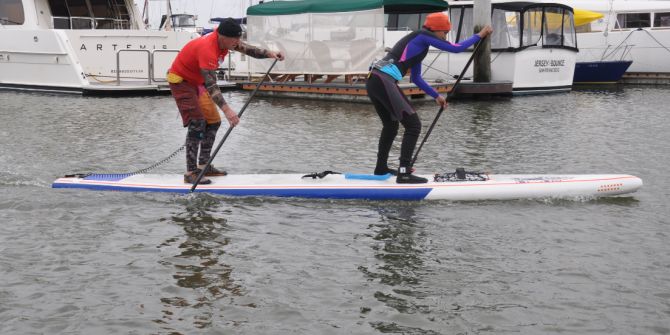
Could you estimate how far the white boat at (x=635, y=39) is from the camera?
28.8 metres

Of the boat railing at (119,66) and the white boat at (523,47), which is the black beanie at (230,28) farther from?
the white boat at (523,47)

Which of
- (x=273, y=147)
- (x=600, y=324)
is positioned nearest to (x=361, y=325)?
(x=600, y=324)

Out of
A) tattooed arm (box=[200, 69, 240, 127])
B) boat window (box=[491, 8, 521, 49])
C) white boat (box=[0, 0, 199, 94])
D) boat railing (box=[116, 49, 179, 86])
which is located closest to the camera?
tattooed arm (box=[200, 69, 240, 127])

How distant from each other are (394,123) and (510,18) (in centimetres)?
1522

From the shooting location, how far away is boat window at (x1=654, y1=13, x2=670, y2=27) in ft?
95.7

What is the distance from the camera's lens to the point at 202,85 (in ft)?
27.3

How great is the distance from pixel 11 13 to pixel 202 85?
638 inches

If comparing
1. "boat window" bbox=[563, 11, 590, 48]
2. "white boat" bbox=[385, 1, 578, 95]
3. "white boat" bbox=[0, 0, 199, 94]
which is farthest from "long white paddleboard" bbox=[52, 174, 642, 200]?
"boat window" bbox=[563, 11, 590, 48]

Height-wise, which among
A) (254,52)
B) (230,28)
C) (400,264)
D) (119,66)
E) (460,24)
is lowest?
(400,264)

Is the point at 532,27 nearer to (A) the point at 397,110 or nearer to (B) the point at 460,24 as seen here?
(B) the point at 460,24

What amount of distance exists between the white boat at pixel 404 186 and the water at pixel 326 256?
0.14 m

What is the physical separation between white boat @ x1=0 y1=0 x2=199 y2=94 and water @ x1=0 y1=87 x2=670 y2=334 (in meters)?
10.3

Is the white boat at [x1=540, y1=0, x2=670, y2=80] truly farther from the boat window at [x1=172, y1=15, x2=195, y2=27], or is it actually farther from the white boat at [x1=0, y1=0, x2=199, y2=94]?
the boat window at [x1=172, y1=15, x2=195, y2=27]

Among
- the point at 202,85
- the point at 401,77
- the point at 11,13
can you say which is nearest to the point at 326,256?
the point at 401,77
